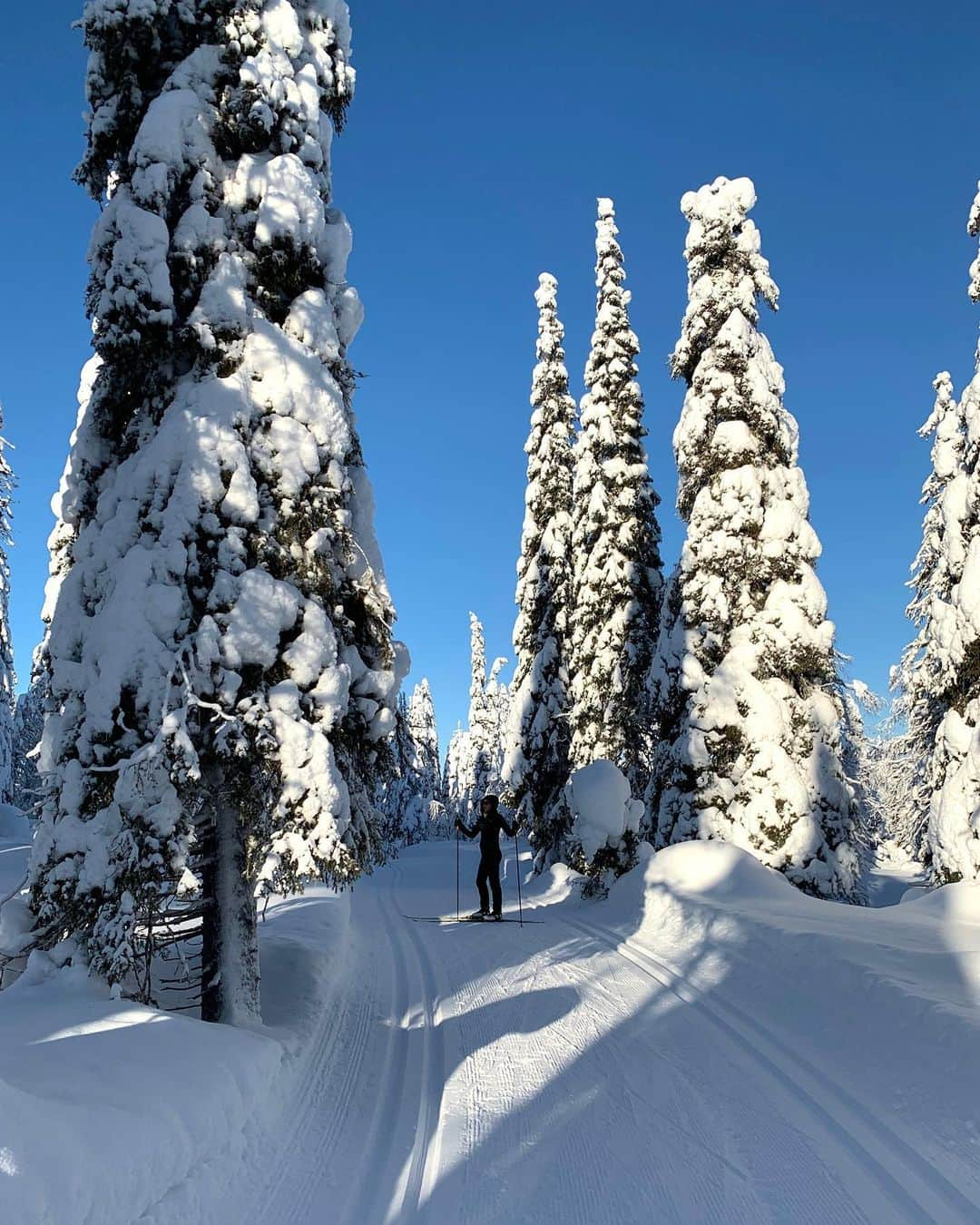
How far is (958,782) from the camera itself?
13.7 metres

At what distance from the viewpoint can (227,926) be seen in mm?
6566

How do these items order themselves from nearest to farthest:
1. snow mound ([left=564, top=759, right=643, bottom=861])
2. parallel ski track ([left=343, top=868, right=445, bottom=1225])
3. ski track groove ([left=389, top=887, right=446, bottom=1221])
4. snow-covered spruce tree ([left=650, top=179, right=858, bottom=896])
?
1. parallel ski track ([left=343, top=868, right=445, bottom=1225])
2. ski track groove ([left=389, top=887, right=446, bottom=1221])
3. snow-covered spruce tree ([left=650, top=179, right=858, bottom=896])
4. snow mound ([left=564, top=759, right=643, bottom=861])

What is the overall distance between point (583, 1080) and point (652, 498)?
59.6 feet

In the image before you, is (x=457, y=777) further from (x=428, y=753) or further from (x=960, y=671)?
(x=960, y=671)

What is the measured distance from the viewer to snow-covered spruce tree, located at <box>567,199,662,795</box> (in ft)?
67.8

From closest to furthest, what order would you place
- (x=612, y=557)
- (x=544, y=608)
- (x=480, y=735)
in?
(x=612, y=557) < (x=544, y=608) < (x=480, y=735)

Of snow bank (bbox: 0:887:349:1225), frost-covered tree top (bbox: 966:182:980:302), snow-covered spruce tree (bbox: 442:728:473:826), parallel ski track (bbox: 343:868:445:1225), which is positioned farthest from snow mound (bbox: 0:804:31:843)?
snow-covered spruce tree (bbox: 442:728:473:826)

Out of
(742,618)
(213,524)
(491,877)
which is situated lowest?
(491,877)

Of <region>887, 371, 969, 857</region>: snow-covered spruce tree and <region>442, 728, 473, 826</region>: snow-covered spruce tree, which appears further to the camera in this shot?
<region>442, 728, 473, 826</region>: snow-covered spruce tree

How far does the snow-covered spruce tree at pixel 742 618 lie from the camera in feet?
46.3

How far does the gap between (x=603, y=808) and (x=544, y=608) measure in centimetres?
1073

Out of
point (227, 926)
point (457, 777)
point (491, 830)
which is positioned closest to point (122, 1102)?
point (227, 926)

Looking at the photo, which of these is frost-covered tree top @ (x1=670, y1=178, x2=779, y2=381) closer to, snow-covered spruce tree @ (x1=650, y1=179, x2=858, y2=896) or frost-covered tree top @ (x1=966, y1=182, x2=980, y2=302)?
snow-covered spruce tree @ (x1=650, y1=179, x2=858, y2=896)

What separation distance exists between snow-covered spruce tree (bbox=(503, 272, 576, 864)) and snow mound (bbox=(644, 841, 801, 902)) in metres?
9.00
